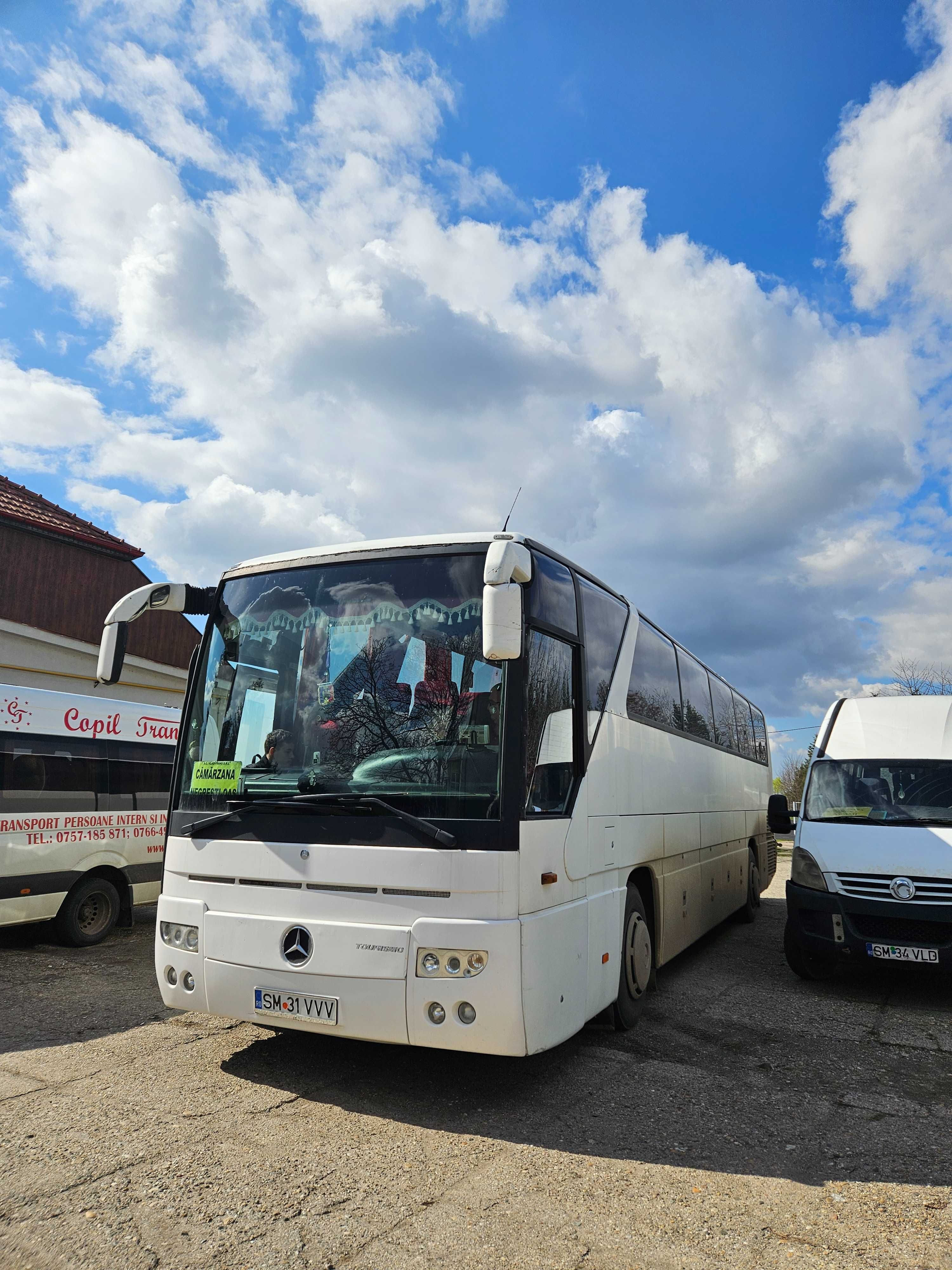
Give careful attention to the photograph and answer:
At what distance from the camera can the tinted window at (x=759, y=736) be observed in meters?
15.7

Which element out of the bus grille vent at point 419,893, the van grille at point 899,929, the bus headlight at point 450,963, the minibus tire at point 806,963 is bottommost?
the minibus tire at point 806,963

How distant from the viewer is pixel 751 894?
14.0 metres

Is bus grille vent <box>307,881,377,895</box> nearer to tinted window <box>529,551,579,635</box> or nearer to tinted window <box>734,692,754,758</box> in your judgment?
tinted window <box>529,551,579,635</box>

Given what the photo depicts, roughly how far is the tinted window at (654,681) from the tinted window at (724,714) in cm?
260

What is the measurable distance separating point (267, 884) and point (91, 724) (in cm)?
666

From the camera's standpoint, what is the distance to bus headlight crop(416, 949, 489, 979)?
4.63 m

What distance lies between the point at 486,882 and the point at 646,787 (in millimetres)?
3088

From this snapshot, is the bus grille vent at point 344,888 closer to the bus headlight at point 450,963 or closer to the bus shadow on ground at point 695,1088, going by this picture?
the bus headlight at point 450,963

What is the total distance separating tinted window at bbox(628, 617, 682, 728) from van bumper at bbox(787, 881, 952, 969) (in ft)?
6.91

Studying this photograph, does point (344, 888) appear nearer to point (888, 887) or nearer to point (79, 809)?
point (888, 887)

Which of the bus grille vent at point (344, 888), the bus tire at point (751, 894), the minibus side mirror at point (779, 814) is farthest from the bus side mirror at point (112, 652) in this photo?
the bus tire at point (751, 894)

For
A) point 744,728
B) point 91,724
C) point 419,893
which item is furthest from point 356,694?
point 744,728

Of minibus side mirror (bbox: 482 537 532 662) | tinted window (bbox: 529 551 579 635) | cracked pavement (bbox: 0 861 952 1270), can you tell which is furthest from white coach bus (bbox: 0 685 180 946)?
minibus side mirror (bbox: 482 537 532 662)

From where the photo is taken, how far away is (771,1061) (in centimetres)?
617
